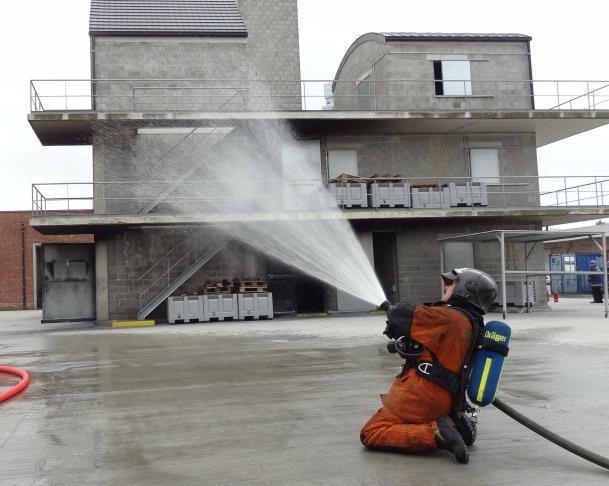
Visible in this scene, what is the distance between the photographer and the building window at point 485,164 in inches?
1027

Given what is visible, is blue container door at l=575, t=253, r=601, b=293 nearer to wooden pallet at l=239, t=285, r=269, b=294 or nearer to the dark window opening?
the dark window opening

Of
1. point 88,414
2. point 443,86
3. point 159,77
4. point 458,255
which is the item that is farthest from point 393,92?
point 88,414

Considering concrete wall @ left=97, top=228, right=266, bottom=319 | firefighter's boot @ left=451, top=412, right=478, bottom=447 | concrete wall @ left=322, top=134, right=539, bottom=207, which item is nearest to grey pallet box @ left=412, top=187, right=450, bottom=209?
concrete wall @ left=322, top=134, right=539, bottom=207

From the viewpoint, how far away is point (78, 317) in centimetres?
2341

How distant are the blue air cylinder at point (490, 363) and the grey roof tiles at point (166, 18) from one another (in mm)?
22308

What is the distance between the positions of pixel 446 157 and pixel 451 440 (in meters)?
22.3

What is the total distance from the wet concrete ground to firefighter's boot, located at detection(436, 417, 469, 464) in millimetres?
97

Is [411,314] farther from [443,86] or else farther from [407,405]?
[443,86]

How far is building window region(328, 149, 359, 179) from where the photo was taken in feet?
82.6

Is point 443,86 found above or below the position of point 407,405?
above

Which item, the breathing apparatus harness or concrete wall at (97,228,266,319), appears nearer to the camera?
the breathing apparatus harness

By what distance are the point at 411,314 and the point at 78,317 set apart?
68.8ft

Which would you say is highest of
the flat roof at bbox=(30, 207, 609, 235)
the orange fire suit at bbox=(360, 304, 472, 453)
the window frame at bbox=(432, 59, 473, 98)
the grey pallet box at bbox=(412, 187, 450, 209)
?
the window frame at bbox=(432, 59, 473, 98)

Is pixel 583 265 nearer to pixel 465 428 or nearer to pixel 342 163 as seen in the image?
pixel 342 163
